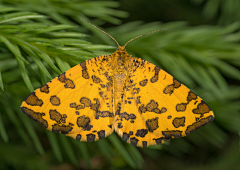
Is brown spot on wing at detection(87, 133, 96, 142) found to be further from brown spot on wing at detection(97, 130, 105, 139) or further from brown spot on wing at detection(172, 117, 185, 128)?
brown spot on wing at detection(172, 117, 185, 128)

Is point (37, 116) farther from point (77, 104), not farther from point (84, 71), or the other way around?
point (84, 71)

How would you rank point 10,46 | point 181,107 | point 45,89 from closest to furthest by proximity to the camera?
1. point 10,46
2. point 45,89
3. point 181,107

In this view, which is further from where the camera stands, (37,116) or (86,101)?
(86,101)

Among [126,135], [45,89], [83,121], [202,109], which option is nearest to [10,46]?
[45,89]

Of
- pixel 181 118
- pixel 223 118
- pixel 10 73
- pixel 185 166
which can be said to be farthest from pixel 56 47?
pixel 185 166

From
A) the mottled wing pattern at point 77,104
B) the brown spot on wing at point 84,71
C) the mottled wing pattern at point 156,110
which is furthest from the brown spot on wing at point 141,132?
the brown spot on wing at point 84,71

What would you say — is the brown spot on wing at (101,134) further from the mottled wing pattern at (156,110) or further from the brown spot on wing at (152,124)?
the brown spot on wing at (152,124)

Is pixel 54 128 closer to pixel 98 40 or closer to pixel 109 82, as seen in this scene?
pixel 109 82
